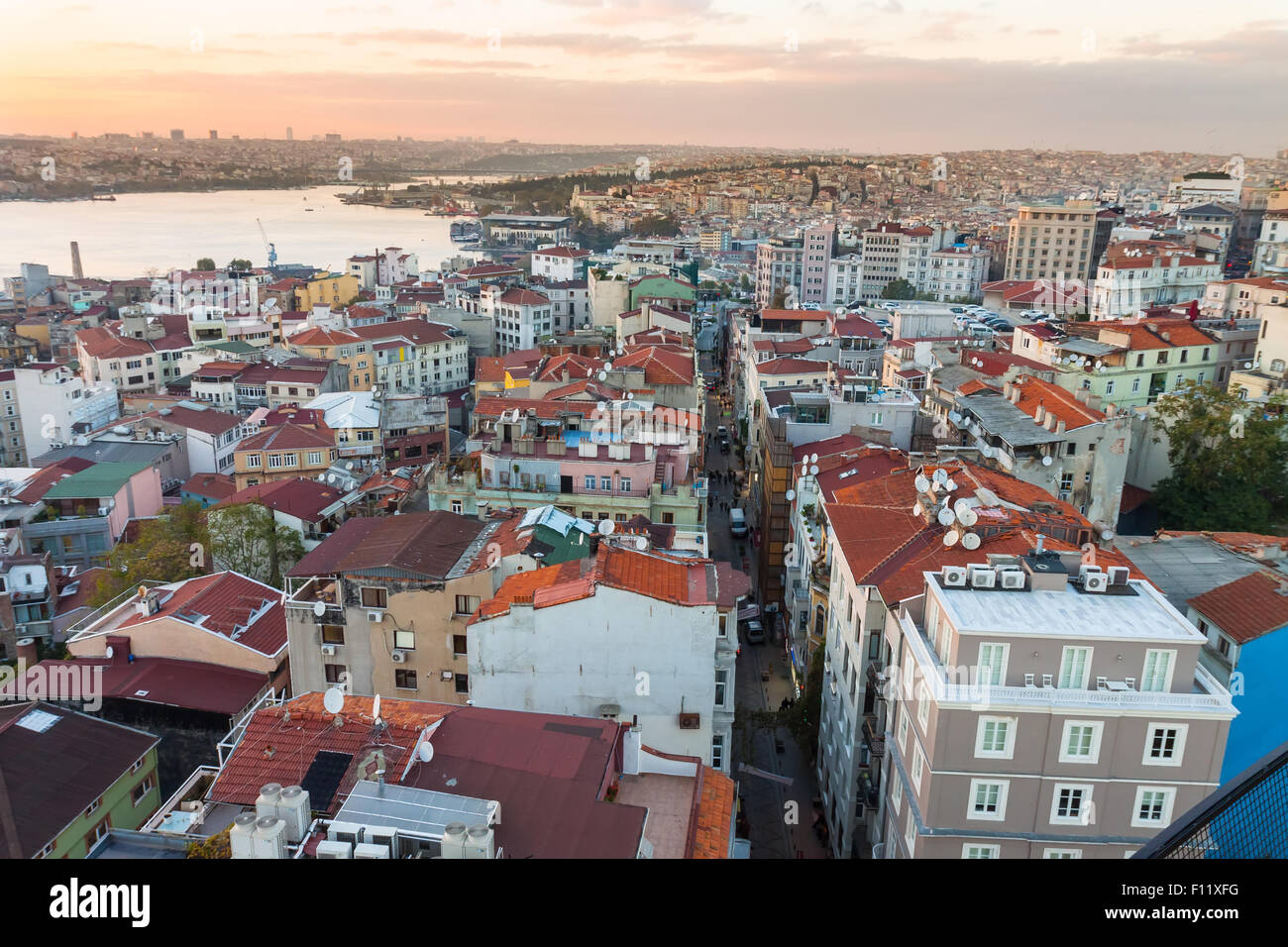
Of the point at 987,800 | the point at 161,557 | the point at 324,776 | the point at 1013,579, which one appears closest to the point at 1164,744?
the point at 987,800

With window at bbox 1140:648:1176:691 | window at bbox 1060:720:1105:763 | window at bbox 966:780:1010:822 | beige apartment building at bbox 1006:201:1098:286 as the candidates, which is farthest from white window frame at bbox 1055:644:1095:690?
beige apartment building at bbox 1006:201:1098:286

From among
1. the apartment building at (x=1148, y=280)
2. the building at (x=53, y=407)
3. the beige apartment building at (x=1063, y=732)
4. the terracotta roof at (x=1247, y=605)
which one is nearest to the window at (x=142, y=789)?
the beige apartment building at (x=1063, y=732)

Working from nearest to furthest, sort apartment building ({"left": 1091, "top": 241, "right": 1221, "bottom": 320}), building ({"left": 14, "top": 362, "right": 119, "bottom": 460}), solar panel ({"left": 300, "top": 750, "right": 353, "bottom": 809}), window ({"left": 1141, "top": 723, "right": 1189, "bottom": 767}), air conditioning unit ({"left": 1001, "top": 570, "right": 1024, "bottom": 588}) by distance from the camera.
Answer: solar panel ({"left": 300, "top": 750, "right": 353, "bottom": 809}), window ({"left": 1141, "top": 723, "right": 1189, "bottom": 767}), air conditioning unit ({"left": 1001, "top": 570, "right": 1024, "bottom": 588}), building ({"left": 14, "top": 362, "right": 119, "bottom": 460}), apartment building ({"left": 1091, "top": 241, "right": 1221, "bottom": 320})

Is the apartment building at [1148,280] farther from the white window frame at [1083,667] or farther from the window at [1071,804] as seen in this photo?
the window at [1071,804]

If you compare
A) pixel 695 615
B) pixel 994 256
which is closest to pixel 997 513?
pixel 695 615

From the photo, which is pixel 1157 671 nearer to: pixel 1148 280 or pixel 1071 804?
pixel 1071 804

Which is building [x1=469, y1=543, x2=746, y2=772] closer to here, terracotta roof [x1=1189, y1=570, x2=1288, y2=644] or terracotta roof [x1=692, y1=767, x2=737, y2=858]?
terracotta roof [x1=692, y1=767, x2=737, y2=858]
